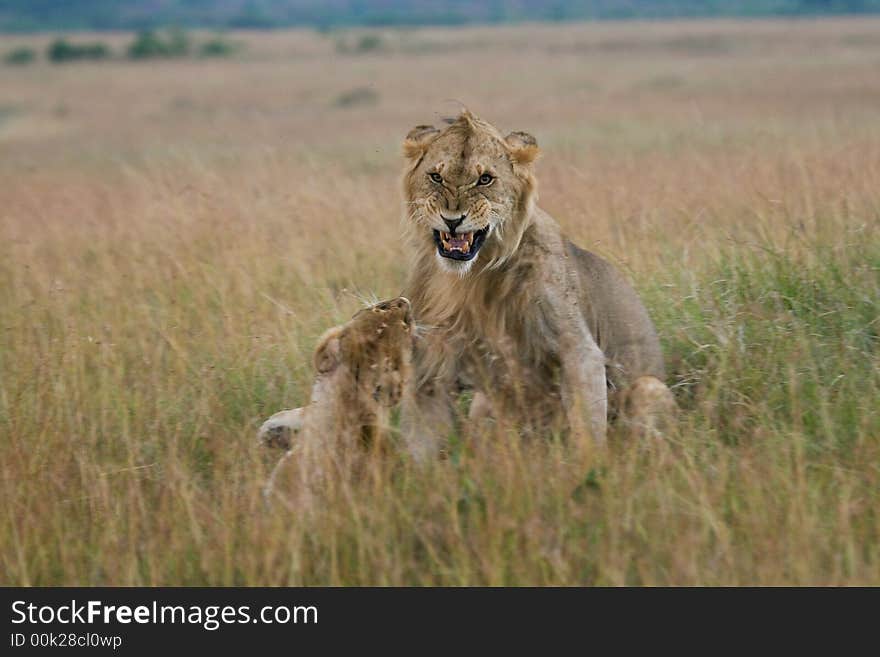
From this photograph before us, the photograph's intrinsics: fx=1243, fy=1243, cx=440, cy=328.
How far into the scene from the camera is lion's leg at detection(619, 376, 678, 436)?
15.5 feet

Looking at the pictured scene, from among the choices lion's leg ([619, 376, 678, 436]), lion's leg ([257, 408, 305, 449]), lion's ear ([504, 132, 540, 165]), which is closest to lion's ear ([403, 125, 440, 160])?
lion's ear ([504, 132, 540, 165])

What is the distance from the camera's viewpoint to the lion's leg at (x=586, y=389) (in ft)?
15.2

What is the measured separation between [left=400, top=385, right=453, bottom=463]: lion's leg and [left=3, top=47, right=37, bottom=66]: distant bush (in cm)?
4483

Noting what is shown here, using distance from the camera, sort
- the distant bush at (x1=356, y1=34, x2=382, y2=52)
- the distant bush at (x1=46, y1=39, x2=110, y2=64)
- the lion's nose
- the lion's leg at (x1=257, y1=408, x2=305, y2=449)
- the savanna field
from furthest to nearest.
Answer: the distant bush at (x1=356, y1=34, x2=382, y2=52)
the distant bush at (x1=46, y1=39, x2=110, y2=64)
the lion's leg at (x1=257, y1=408, x2=305, y2=449)
the lion's nose
the savanna field

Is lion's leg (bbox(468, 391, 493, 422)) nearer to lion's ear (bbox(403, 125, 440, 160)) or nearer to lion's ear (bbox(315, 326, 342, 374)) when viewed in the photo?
lion's ear (bbox(315, 326, 342, 374))

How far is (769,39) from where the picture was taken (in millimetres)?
45250

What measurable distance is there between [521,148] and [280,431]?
1.46m

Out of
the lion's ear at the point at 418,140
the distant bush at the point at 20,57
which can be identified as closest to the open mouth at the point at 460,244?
the lion's ear at the point at 418,140

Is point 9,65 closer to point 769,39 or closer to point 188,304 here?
point 769,39

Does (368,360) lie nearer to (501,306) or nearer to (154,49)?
(501,306)

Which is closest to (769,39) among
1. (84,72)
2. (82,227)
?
(84,72)

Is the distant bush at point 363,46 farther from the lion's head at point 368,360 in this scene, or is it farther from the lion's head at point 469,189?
the lion's head at point 368,360

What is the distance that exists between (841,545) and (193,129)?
21.4 meters

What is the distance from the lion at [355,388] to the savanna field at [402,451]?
0.13 metres
